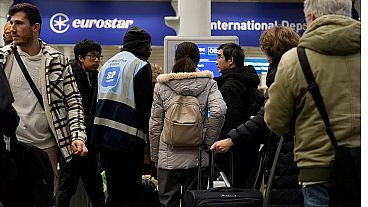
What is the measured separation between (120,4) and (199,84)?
652 cm

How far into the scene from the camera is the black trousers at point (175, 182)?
5.40 metres

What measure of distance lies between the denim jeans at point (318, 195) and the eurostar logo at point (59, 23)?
8786mm

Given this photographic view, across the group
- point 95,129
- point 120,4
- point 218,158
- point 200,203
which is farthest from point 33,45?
point 120,4

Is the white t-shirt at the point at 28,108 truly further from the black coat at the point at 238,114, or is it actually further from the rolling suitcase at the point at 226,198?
the black coat at the point at 238,114

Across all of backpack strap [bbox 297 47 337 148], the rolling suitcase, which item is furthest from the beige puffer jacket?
backpack strap [bbox 297 47 337 148]

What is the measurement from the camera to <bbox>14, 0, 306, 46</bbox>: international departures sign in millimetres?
11289

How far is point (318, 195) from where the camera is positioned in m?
3.00

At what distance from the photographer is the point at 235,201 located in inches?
163

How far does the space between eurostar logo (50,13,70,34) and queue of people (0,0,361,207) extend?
479cm

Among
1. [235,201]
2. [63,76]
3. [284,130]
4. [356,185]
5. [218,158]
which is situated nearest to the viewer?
[356,185]

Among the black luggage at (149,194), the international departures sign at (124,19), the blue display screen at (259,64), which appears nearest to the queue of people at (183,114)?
the black luggage at (149,194)

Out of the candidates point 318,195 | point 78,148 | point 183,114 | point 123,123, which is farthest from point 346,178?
point 123,123

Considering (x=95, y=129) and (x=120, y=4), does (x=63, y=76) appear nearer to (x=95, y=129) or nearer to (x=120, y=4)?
(x=95, y=129)

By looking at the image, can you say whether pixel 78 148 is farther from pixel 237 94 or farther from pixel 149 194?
pixel 149 194
